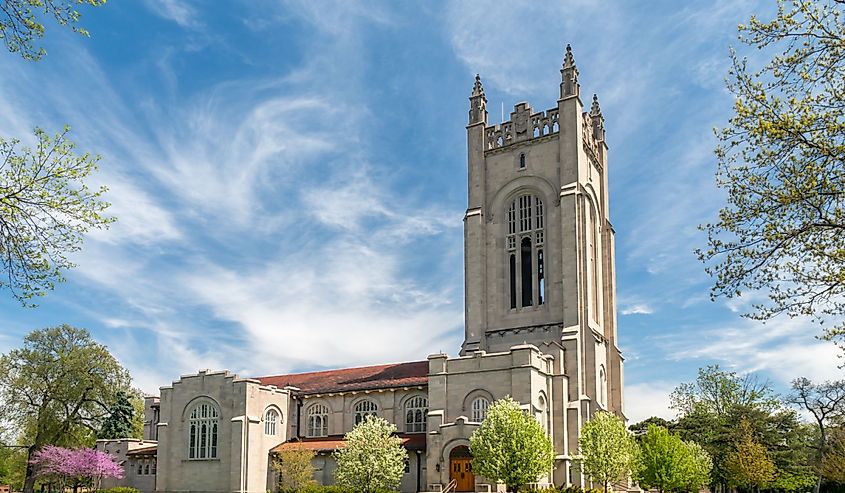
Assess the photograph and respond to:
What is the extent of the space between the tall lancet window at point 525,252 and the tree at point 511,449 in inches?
540

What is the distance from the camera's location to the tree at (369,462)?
39.8m

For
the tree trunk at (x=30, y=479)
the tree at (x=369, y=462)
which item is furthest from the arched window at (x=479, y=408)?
the tree trunk at (x=30, y=479)

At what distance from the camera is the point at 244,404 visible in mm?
47719

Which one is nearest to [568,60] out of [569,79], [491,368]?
A: [569,79]

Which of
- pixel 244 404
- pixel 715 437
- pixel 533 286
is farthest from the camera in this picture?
pixel 715 437

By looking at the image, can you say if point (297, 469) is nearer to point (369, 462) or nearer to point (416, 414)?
point (369, 462)

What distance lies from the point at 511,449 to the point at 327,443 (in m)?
15.0

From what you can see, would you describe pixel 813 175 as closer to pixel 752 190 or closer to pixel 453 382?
pixel 752 190

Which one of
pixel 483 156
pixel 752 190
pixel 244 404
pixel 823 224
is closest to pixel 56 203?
pixel 752 190

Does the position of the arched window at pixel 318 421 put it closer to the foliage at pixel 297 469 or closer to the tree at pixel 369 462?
the foliage at pixel 297 469

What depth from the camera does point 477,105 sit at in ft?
186

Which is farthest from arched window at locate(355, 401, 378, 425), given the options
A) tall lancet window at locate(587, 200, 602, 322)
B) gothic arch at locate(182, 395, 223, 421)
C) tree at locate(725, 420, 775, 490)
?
tree at locate(725, 420, 775, 490)

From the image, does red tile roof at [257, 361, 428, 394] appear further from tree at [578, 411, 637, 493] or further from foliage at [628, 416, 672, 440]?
foliage at [628, 416, 672, 440]

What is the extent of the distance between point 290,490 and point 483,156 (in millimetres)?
25451
